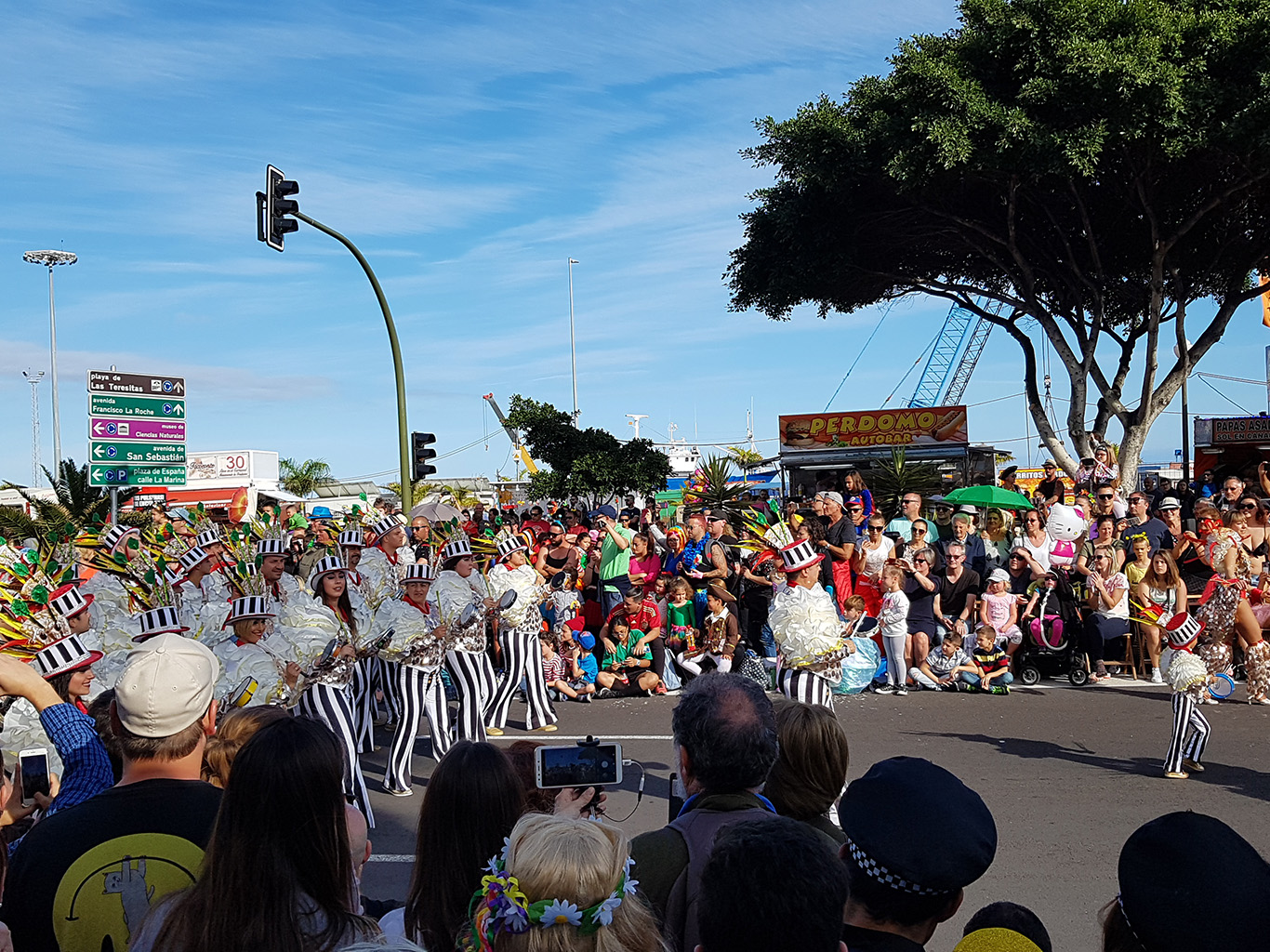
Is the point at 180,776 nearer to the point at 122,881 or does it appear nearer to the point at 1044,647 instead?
the point at 122,881

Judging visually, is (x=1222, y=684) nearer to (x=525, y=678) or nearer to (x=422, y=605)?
(x=525, y=678)

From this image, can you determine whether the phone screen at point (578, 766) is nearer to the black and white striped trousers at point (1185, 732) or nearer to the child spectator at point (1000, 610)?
the black and white striped trousers at point (1185, 732)

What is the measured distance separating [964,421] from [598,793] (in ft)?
74.0

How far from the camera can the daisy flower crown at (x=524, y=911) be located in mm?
2010

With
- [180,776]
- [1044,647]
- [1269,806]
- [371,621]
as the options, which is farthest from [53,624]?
[1044,647]

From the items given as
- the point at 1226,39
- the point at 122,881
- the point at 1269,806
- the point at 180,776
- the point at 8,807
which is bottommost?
the point at 1269,806

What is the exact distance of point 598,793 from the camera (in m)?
3.43

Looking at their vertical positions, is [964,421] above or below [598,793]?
above

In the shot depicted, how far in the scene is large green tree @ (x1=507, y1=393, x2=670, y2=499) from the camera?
18.9m

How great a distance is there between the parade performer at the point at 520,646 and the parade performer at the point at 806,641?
3.00m

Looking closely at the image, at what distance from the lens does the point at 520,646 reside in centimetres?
934

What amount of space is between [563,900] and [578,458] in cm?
1701

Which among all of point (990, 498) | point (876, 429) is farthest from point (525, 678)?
point (876, 429)

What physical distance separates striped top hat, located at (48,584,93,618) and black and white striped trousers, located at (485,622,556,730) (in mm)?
3335
